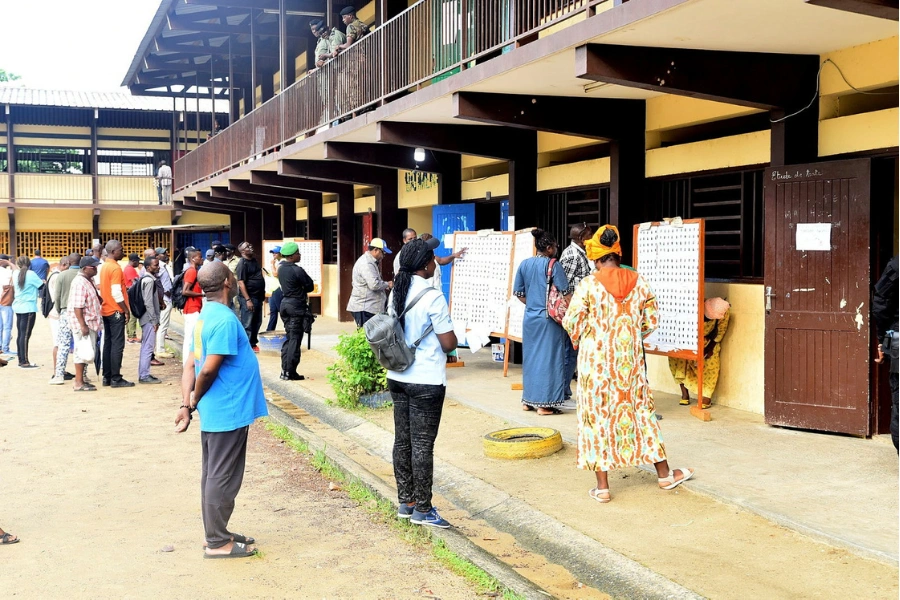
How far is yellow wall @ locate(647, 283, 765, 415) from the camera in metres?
8.24

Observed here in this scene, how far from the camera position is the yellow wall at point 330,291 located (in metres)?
19.8

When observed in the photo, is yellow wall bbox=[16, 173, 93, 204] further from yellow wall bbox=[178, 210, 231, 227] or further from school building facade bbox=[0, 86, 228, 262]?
yellow wall bbox=[178, 210, 231, 227]

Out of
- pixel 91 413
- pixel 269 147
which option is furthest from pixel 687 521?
pixel 269 147

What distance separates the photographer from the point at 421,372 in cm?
529

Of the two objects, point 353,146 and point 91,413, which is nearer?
point 91,413

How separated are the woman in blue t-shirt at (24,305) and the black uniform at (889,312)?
11.7 metres

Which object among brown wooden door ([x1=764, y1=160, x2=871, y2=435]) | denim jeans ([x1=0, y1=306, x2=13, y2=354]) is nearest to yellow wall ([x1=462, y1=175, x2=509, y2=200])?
brown wooden door ([x1=764, y1=160, x2=871, y2=435])

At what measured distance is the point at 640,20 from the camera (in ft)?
19.9

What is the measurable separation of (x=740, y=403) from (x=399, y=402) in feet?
13.8

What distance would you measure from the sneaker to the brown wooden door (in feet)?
11.2

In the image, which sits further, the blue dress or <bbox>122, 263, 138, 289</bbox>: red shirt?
<bbox>122, 263, 138, 289</bbox>: red shirt

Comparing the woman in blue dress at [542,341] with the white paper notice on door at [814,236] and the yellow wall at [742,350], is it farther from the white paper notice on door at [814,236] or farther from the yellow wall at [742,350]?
the white paper notice on door at [814,236]

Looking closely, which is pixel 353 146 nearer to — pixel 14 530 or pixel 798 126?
pixel 798 126

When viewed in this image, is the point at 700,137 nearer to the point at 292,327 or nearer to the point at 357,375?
the point at 357,375
